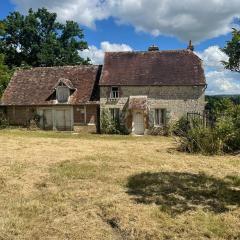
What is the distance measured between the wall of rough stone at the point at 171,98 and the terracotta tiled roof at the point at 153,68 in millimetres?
490

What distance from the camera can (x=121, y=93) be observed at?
3403cm

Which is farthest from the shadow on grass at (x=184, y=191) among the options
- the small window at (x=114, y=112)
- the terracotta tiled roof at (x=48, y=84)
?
the terracotta tiled roof at (x=48, y=84)

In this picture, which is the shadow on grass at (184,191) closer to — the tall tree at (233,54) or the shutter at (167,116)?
the tall tree at (233,54)

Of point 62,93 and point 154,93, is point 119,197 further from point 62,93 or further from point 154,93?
point 62,93

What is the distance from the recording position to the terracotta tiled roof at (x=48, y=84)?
116ft

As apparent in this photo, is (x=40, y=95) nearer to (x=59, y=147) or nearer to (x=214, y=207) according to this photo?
(x=59, y=147)

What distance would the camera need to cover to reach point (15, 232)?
836cm

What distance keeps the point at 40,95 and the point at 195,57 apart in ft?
44.4

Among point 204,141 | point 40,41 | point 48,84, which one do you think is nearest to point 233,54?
point 204,141

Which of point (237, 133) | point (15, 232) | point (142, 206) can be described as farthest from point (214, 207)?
point (237, 133)

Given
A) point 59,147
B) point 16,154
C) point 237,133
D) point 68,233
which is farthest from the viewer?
point 59,147

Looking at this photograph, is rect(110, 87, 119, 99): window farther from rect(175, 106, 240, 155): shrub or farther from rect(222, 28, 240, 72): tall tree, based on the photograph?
rect(222, 28, 240, 72): tall tree

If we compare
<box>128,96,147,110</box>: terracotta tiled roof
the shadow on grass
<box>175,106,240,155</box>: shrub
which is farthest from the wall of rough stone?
the shadow on grass

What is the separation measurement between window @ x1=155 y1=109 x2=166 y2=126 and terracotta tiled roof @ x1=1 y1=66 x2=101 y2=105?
16.7ft
